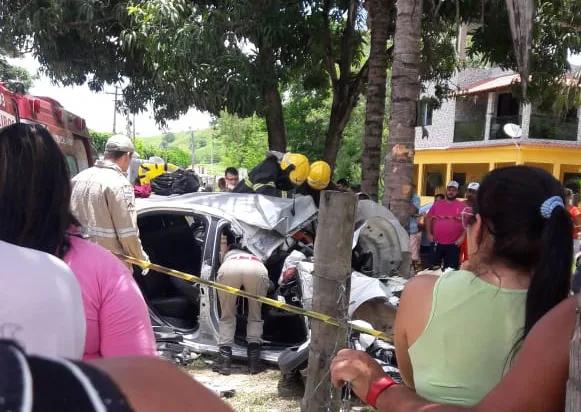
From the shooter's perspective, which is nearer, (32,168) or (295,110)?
(32,168)

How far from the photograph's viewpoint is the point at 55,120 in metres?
7.34

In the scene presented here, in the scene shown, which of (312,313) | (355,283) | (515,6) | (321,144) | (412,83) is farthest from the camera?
(321,144)

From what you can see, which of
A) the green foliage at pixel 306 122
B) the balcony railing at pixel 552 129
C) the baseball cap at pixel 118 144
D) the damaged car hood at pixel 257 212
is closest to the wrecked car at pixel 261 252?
the damaged car hood at pixel 257 212

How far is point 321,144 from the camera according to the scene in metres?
21.9

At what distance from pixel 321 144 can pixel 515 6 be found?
16.6m

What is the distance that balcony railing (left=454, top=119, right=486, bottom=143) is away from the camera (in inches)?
1020

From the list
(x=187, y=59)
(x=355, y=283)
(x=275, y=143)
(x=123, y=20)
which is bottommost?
(x=355, y=283)

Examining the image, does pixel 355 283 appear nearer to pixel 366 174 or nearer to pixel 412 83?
pixel 412 83

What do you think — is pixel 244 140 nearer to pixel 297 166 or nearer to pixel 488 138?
pixel 488 138

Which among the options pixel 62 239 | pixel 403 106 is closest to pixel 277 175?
pixel 403 106

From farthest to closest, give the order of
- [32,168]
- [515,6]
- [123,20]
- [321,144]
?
[321,144] < [123,20] < [515,6] < [32,168]

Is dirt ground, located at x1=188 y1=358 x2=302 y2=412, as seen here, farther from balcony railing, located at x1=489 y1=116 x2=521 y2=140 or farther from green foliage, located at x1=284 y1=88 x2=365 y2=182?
balcony railing, located at x1=489 y1=116 x2=521 y2=140

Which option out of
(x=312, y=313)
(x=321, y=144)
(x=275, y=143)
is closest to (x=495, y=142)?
(x=321, y=144)

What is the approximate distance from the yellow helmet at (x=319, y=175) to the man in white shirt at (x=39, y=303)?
4.46 m
